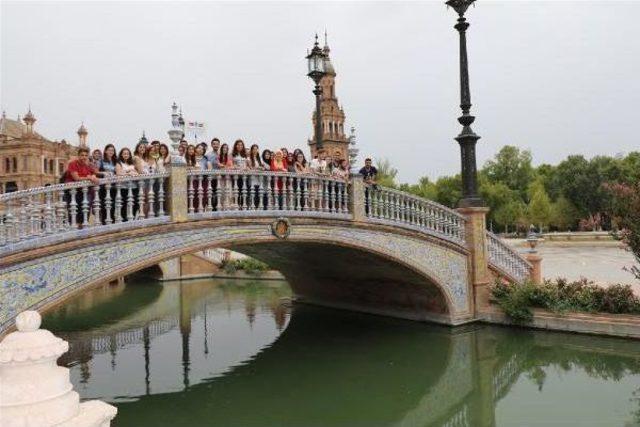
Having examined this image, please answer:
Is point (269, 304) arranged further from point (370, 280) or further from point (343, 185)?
point (343, 185)

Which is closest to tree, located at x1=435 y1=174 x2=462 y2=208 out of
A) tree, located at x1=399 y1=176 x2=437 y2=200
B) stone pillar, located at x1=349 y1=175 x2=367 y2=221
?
tree, located at x1=399 y1=176 x2=437 y2=200

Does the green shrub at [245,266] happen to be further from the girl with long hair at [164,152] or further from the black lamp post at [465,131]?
the girl with long hair at [164,152]

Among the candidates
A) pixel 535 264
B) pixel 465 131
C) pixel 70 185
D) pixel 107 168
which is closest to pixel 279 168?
pixel 107 168

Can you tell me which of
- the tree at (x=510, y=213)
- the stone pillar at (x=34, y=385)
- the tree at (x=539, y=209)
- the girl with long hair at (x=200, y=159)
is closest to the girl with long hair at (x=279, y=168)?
the girl with long hair at (x=200, y=159)

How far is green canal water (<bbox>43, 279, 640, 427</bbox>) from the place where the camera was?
7059 mm

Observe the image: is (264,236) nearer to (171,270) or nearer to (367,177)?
(367,177)

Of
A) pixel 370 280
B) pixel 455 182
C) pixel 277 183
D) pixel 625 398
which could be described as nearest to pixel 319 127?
pixel 370 280

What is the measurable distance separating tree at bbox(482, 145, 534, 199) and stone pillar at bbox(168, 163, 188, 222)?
173 feet

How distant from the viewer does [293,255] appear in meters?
13.2

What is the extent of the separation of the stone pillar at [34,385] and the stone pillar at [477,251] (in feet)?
32.5

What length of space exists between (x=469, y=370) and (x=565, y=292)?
3013 millimetres

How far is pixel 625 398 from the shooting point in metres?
7.23

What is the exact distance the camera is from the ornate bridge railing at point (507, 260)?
40.2ft

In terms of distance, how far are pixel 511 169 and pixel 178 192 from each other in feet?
178
